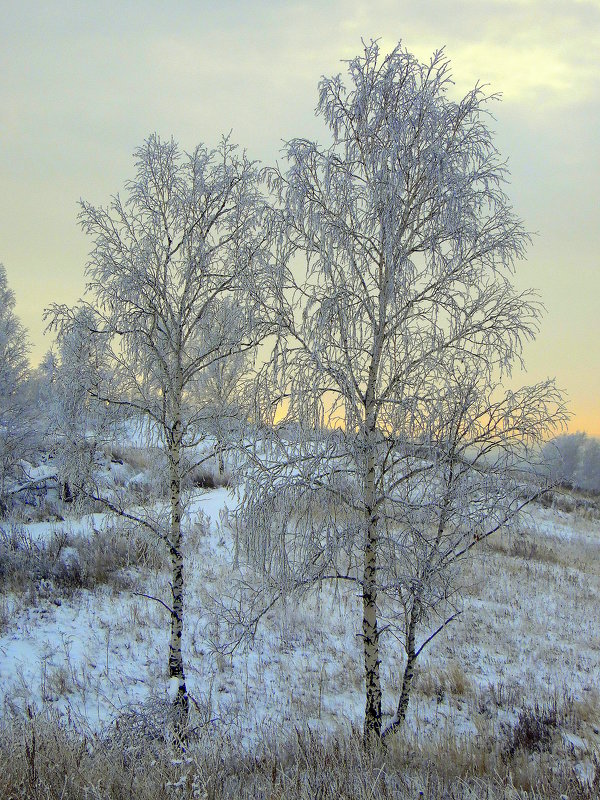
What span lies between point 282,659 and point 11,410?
39.7 feet

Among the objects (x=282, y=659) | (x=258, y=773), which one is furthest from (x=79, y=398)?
(x=282, y=659)

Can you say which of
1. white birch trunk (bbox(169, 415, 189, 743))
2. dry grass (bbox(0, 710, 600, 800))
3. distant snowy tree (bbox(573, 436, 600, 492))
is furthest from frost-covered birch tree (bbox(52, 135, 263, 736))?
distant snowy tree (bbox(573, 436, 600, 492))

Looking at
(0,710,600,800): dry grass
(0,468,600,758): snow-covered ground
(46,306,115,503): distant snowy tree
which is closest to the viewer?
(0,710,600,800): dry grass

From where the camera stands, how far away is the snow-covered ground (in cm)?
806

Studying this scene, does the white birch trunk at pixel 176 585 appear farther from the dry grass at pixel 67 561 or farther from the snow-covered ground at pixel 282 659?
the dry grass at pixel 67 561

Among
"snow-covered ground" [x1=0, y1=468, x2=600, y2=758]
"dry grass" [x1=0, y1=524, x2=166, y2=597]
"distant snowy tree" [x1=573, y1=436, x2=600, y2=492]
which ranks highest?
"distant snowy tree" [x1=573, y1=436, x2=600, y2=492]

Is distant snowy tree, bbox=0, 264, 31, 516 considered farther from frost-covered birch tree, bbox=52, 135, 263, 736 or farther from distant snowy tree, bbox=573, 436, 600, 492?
distant snowy tree, bbox=573, 436, 600, 492

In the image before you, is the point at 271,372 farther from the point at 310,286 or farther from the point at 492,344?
the point at 492,344

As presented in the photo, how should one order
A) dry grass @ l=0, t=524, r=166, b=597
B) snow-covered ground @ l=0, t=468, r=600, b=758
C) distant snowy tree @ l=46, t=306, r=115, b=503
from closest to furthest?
distant snowy tree @ l=46, t=306, r=115, b=503
snow-covered ground @ l=0, t=468, r=600, b=758
dry grass @ l=0, t=524, r=166, b=597

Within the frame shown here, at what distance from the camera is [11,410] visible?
16.8m

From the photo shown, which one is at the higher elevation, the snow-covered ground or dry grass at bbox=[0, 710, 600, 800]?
dry grass at bbox=[0, 710, 600, 800]

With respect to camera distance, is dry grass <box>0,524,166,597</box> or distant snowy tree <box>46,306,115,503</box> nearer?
distant snowy tree <box>46,306,115,503</box>

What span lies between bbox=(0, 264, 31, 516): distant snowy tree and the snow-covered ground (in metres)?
3.91

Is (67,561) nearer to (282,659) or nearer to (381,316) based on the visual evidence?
(282,659)
